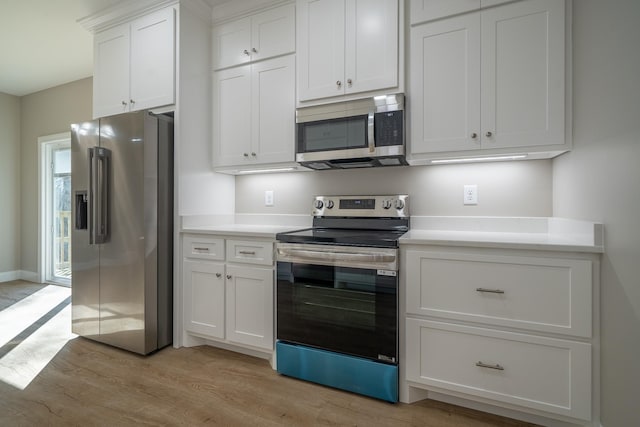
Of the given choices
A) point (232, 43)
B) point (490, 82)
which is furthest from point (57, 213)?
point (490, 82)

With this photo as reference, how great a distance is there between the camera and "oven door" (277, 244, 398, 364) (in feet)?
5.64

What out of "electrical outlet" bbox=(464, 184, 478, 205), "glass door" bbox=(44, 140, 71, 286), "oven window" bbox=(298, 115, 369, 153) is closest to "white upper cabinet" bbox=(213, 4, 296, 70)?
"oven window" bbox=(298, 115, 369, 153)

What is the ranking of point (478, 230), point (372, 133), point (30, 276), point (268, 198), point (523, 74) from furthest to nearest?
point (30, 276) → point (268, 198) → point (478, 230) → point (372, 133) → point (523, 74)

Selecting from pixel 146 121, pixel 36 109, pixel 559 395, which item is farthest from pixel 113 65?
pixel 559 395

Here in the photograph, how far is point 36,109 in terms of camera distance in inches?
173

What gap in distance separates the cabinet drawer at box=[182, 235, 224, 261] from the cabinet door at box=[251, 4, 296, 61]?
4.58ft

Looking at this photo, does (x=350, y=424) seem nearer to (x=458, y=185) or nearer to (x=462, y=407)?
(x=462, y=407)

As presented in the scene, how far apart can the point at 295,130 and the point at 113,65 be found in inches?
68.0

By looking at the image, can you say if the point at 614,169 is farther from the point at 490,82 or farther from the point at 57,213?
the point at 57,213

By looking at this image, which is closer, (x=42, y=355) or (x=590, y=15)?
(x=590, y=15)

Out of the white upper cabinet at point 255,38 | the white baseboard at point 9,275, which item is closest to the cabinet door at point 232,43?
the white upper cabinet at point 255,38

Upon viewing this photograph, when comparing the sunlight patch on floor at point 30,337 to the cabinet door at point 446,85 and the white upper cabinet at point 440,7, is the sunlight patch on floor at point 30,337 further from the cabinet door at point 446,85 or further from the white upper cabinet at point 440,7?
the white upper cabinet at point 440,7

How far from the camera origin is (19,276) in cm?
457

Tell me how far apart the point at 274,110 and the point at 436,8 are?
121 cm
